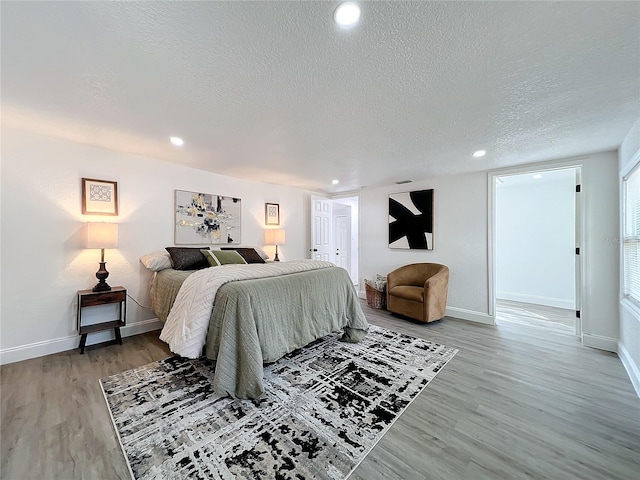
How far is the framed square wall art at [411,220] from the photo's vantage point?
4297 millimetres

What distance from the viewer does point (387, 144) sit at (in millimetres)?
2785

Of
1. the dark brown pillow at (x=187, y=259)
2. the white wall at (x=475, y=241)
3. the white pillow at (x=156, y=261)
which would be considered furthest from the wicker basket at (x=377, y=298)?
the white pillow at (x=156, y=261)

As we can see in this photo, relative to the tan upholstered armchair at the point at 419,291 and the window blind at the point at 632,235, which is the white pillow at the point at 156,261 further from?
Result: the window blind at the point at 632,235

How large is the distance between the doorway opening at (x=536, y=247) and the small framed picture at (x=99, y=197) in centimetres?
564

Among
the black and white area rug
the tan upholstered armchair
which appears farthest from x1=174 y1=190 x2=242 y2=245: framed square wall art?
the tan upholstered armchair

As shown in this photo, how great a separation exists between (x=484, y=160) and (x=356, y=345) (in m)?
2.95

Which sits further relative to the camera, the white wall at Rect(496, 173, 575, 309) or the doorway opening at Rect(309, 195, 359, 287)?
the doorway opening at Rect(309, 195, 359, 287)

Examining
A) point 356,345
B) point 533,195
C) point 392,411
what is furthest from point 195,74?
point 533,195

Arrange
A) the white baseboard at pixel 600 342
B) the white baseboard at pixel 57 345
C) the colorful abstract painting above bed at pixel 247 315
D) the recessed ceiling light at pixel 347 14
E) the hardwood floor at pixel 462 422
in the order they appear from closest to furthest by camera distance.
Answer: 1. the recessed ceiling light at pixel 347 14
2. the hardwood floor at pixel 462 422
3. the colorful abstract painting above bed at pixel 247 315
4. the white baseboard at pixel 57 345
5. the white baseboard at pixel 600 342

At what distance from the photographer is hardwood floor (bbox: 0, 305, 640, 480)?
1319 millimetres

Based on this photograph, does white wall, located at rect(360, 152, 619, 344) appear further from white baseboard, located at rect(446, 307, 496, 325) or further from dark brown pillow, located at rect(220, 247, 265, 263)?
dark brown pillow, located at rect(220, 247, 265, 263)

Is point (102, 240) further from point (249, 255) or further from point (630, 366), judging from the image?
point (630, 366)

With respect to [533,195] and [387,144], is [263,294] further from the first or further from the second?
[533,195]

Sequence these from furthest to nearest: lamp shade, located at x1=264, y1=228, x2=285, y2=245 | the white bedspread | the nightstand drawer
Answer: lamp shade, located at x1=264, y1=228, x2=285, y2=245
the nightstand drawer
the white bedspread
